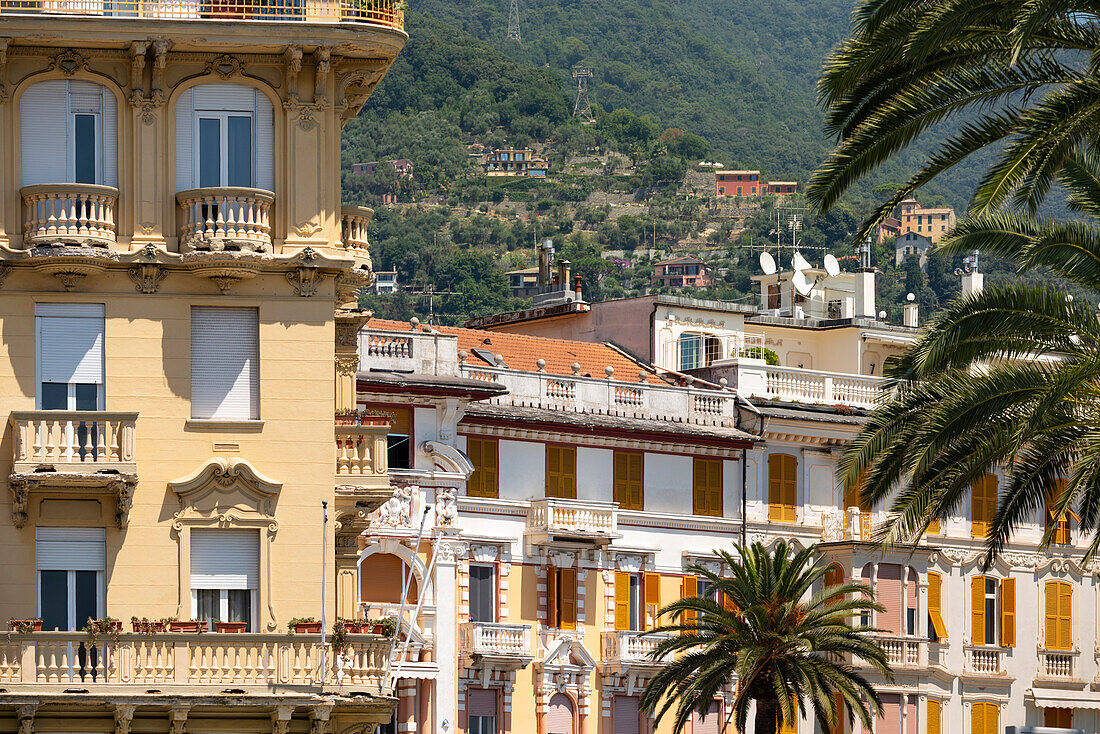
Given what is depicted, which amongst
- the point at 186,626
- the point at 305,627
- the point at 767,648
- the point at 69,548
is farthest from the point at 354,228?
the point at 767,648

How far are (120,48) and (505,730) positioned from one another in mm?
29012

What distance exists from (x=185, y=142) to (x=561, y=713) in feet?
95.3

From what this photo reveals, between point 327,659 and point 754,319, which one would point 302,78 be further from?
point 754,319

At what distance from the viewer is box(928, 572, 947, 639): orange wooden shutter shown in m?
74.6

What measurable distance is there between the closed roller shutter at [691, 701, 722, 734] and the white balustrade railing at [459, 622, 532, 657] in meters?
7.26

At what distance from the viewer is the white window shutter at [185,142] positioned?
4297 cm

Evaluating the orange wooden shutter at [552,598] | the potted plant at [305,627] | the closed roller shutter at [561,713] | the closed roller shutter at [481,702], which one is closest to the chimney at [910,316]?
the orange wooden shutter at [552,598]

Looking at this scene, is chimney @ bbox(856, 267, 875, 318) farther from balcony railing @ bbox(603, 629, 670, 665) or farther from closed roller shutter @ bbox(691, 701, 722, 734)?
balcony railing @ bbox(603, 629, 670, 665)

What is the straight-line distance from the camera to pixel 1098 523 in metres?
43.0

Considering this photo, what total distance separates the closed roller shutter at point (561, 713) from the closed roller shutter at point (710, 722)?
448 cm

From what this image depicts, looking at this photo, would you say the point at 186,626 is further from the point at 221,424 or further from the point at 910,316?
the point at 910,316

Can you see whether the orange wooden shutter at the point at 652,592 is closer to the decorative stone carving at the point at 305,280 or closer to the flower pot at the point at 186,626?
the decorative stone carving at the point at 305,280

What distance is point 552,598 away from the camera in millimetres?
67438

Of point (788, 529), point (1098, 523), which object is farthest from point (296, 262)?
point (788, 529)
